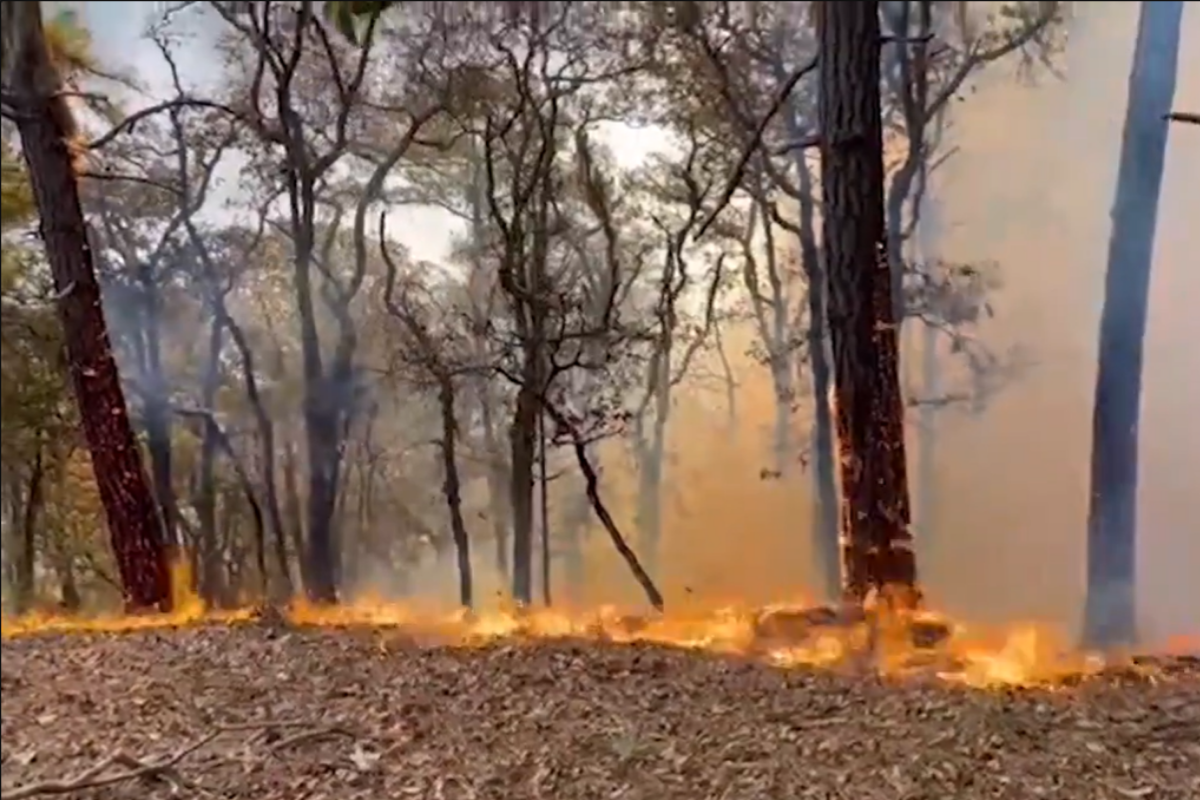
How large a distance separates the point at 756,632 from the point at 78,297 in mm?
896

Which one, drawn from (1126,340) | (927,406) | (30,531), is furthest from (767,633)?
(30,531)

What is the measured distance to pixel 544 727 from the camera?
135 cm

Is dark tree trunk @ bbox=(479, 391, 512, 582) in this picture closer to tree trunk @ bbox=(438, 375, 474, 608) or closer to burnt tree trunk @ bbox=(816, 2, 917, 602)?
tree trunk @ bbox=(438, 375, 474, 608)

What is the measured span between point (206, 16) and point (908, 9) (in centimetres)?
97

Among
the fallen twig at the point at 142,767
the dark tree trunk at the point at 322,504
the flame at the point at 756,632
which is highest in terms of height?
the dark tree trunk at the point at 322,504

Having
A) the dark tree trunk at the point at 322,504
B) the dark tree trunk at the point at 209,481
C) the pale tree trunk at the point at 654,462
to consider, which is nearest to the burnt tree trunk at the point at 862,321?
the pale tree trunk at the point at 654,462

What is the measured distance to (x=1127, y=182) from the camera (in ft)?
5.78

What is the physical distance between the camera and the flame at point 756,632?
1.59 m

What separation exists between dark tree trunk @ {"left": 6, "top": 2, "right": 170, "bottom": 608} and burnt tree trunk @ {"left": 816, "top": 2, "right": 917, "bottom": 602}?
2.83ft

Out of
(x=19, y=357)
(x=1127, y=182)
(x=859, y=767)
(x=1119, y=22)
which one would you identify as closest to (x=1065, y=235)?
(x=1127, y=182)

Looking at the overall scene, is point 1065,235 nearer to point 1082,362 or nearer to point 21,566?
point 1082,362

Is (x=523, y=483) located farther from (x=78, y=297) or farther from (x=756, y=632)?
(x=78, y=297)

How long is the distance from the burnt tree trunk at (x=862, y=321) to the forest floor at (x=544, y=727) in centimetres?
23

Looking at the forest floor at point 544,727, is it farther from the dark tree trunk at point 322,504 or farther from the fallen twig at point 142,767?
the dark tree trunk at point 322,504
